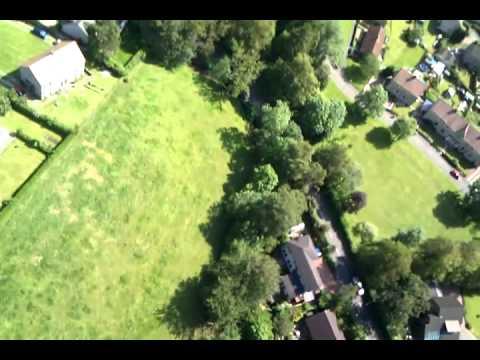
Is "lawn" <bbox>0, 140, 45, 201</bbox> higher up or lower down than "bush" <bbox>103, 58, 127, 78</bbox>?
lower down

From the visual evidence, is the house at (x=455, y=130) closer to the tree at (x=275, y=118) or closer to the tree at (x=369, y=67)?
the tree at (x=369, y=67)

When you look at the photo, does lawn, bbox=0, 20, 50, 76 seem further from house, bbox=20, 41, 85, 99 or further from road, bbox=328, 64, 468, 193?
road, bbox=328, 64, 468, 193

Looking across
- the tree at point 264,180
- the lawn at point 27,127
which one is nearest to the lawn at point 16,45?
the lawn at point 27,127

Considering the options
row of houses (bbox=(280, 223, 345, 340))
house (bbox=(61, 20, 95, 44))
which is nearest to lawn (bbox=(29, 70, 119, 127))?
house (bbox=(61, 20, 95, 44))

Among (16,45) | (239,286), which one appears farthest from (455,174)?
(16,45)

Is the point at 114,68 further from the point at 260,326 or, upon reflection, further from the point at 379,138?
the point at 379,138

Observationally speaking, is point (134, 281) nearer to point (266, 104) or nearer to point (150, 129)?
point (150, 129)

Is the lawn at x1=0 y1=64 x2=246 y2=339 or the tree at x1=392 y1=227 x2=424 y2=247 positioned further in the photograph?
the tree at x1=392 y1=227 x2=424 y2=247
